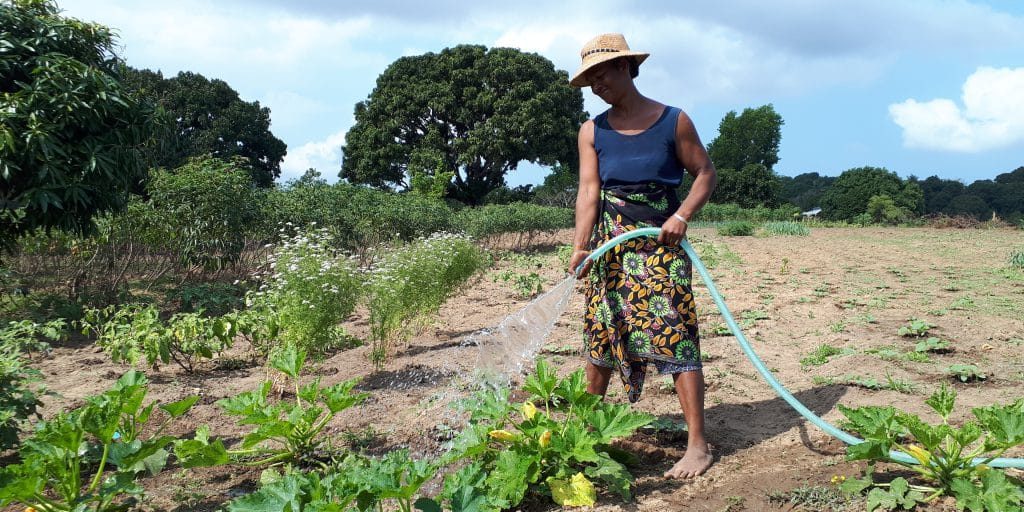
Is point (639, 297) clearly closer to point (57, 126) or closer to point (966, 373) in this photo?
point (966, 373)

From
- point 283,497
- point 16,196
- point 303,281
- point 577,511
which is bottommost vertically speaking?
point 577,511

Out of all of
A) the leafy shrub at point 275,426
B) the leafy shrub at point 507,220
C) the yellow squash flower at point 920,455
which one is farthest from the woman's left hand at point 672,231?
the leafy shrub at point 507,220

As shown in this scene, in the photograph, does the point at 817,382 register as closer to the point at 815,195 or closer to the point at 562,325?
the point at 562,325

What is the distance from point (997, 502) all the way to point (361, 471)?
1.92 metres

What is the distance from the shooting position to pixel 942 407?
244 centimetres

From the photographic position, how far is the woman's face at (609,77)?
2844 mm

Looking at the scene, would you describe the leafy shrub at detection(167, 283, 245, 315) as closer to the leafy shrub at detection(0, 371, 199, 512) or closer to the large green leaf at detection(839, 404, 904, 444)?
the leafy shrub at detection(0, 371, 199, 512)

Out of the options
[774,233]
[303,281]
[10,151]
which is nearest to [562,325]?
[303,281]

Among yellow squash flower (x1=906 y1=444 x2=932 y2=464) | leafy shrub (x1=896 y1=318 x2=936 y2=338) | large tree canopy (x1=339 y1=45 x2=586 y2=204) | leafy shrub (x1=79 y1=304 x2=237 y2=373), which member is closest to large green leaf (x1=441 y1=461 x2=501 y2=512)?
yellow squash flower (x1=906 y1=444 x2=932 y2=464)

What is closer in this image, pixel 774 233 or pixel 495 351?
pixel 495 351

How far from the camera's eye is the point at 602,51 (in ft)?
9.24

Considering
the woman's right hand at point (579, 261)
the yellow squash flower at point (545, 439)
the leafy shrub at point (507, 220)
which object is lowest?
the yellow squash flower at point (545, 439)

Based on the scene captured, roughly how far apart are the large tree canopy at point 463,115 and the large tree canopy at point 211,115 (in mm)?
4353

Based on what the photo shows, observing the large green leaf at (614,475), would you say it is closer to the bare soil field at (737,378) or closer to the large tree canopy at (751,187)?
the bare soil field at (737,378)
